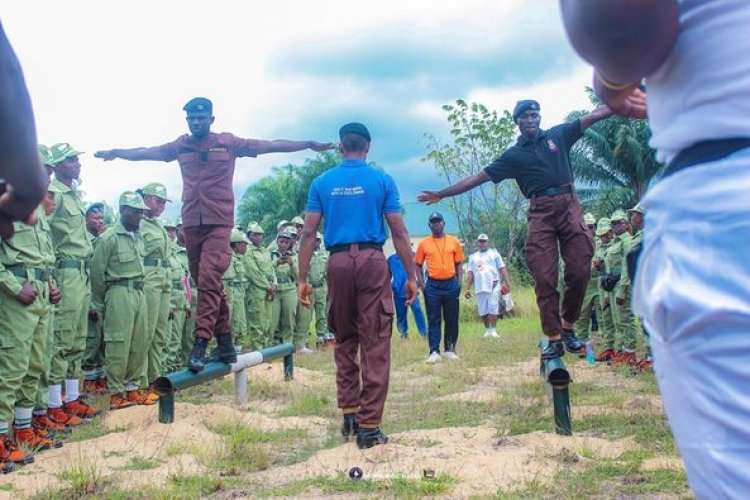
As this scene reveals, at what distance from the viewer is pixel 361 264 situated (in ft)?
19.2

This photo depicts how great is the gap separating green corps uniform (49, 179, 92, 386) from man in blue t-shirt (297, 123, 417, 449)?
2954 mm

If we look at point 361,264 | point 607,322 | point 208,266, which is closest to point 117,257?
point 208,266

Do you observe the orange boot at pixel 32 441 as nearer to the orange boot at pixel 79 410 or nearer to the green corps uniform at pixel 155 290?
the orange boot at pixel 79 410

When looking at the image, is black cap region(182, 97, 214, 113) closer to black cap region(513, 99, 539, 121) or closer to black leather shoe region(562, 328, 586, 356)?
black cap region(513, 99, 539, 121)

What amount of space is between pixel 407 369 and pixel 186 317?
353cm

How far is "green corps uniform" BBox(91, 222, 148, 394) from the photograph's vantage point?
331 inches

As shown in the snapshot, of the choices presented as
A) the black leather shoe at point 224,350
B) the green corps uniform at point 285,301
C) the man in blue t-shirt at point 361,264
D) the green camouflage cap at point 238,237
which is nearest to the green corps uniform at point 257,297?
the green camouflage cap at point 238,237

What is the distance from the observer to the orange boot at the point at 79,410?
26.2 feet

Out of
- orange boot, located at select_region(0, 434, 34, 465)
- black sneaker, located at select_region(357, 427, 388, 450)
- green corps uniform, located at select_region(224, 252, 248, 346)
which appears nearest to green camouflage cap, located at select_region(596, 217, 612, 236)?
green corps uniform, located at select_region(224, 252, 248, 346)

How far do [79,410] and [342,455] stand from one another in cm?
368

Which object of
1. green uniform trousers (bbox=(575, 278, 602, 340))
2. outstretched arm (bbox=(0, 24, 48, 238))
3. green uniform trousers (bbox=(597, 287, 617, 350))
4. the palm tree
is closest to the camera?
outstretched arm (bbox=(0, 24, 48, 238))

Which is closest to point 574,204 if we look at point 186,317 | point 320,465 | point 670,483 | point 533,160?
point 533,160

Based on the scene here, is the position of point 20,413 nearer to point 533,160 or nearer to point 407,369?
point 533,160

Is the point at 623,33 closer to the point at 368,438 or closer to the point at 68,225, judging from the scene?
the point at 368,438
